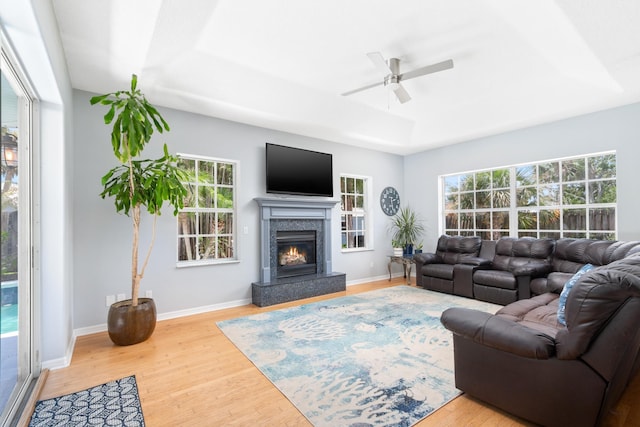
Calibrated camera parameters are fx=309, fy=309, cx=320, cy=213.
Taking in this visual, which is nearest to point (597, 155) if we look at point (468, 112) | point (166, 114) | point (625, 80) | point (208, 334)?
point (625, 80)

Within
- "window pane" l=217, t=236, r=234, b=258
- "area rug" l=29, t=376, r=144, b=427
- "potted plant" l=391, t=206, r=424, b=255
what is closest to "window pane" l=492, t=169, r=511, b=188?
"potted plant" l=391, t=206, r=424, b=255

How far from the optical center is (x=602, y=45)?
2922mm

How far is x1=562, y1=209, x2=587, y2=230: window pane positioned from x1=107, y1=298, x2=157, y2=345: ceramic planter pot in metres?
5.98

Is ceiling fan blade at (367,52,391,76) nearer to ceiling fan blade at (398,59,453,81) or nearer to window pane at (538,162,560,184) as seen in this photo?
ceiling fan blade at (398,59,453,81)

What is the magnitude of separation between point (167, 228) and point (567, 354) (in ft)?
13.7

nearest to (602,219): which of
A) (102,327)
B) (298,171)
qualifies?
(298,171)

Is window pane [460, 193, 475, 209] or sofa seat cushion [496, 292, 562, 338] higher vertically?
window pane [460, 193, 475, 209]

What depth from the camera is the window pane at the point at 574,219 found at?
4.71 meters

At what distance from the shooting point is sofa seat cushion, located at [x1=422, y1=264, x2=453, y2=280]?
16.9ft

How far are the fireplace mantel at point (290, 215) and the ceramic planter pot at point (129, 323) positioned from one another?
5.97ft

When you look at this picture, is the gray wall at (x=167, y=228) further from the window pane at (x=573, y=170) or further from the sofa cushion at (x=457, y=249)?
the window pane at (x=573, y=170)

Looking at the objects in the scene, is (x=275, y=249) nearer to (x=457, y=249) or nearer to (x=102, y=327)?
(x=102, y=327)

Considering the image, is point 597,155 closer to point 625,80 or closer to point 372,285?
point 625,80

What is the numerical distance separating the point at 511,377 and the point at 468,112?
4292 millimetres
